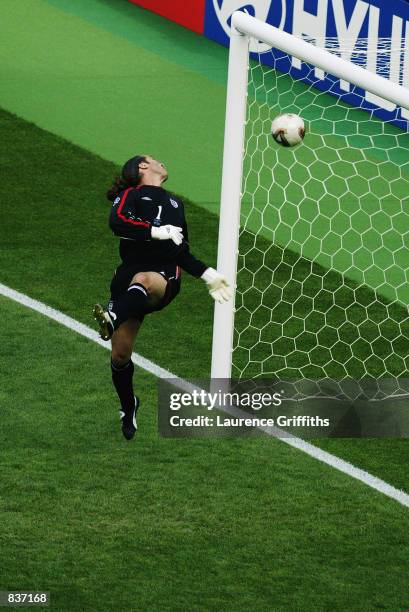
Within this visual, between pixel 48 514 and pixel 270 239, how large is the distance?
5.00 meters

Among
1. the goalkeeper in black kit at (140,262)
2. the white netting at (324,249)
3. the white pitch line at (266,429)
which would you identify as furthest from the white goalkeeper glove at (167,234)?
the white netting at (324,249)

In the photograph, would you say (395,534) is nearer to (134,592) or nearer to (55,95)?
(134,592)

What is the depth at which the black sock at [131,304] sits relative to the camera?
31.3 ft

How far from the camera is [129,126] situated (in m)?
16.2

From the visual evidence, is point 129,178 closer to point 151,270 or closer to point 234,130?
point 151,270

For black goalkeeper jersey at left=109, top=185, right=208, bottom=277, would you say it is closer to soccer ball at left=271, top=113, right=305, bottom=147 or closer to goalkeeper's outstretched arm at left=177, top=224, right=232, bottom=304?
goalkeeper's outstretched arm at left=177, top=224, right=232, bottom=304

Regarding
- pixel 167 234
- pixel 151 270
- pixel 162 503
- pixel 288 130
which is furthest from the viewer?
pixel 288 130

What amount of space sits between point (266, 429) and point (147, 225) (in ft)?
5.53

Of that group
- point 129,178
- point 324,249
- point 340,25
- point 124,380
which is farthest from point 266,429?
point 340,25

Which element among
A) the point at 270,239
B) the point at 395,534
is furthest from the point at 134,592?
the point at 270,239

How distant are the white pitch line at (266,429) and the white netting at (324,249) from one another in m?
0.61

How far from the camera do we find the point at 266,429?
10.2 m

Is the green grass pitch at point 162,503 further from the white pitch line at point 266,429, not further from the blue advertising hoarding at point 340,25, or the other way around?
the blue advertising hoarding at point 340,25

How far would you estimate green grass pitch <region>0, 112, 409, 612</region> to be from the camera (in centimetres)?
826
